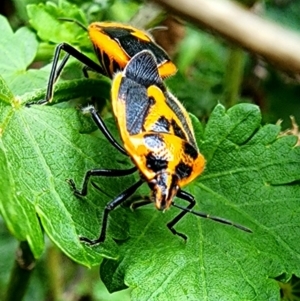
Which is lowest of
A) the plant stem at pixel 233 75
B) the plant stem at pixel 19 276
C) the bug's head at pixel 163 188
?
the plant stem at pixel 19 276

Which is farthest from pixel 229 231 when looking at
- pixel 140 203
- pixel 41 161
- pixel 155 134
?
pixel 41 161

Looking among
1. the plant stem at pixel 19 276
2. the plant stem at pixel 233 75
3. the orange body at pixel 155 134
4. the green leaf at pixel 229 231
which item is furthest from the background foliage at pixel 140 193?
the plant stem at pixel 233 75

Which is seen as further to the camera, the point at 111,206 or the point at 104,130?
the point at 104,130

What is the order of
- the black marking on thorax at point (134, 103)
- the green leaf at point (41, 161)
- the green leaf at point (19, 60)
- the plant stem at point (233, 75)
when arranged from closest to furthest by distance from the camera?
the green leaf at point (41, 161)
the black marking on thorax at point (134, 103)
the green leaf at point (19, 60)
the plant stem at point (233, 75)

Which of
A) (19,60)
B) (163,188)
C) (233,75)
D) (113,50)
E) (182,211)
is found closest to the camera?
(163,188)

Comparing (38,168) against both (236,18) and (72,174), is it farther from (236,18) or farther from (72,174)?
(236,18)

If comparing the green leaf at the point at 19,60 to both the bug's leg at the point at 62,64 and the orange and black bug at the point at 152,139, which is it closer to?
the bug's leg at the point at 62,64

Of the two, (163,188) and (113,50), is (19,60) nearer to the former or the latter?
(113,50)
